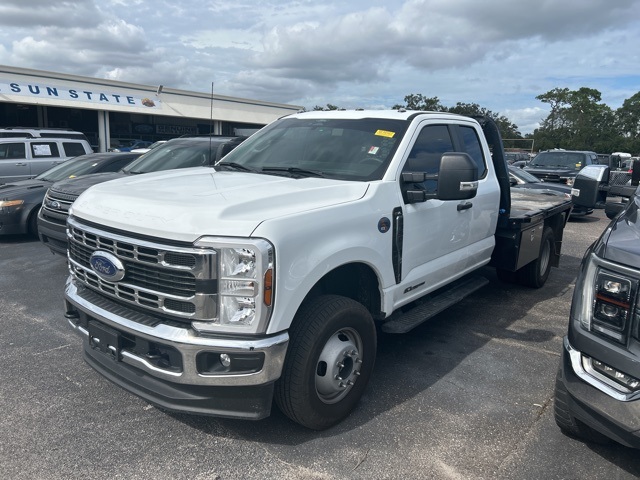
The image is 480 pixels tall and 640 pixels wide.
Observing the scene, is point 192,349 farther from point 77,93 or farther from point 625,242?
point 77,93

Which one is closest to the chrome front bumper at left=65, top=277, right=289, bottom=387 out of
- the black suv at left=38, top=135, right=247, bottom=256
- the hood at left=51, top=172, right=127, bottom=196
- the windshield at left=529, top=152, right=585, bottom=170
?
the black suv at left=38, top=135, right=247, bottom=256

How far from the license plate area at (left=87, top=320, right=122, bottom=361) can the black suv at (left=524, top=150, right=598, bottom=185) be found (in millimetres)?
14250

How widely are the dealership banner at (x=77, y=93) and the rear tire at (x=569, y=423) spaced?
27.8 m

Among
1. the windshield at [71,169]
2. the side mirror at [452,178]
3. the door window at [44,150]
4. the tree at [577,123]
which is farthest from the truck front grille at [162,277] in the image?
the tree at [577,123]

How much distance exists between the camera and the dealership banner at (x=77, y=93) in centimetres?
2477

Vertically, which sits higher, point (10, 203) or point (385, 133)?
point (385, 133)

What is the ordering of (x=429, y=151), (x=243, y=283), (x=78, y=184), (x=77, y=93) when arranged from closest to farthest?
1. (x=243, y=283)
2. (x=429, y=151)
3. (x=78, y=184)
4. (x=77, y=93)

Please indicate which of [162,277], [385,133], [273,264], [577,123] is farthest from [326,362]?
[577,123]

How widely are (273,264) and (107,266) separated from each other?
107 centimetres

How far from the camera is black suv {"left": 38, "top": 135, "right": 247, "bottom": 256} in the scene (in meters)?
6.30

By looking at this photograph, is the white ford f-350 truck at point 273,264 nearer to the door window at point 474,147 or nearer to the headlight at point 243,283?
the headlight at point 243,283

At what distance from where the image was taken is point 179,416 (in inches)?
135

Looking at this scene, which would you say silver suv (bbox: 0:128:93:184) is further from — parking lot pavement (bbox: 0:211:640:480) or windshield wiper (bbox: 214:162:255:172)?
windshield wiper (bbox: 214:162:255:172)

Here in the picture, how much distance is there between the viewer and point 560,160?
16.5 m
